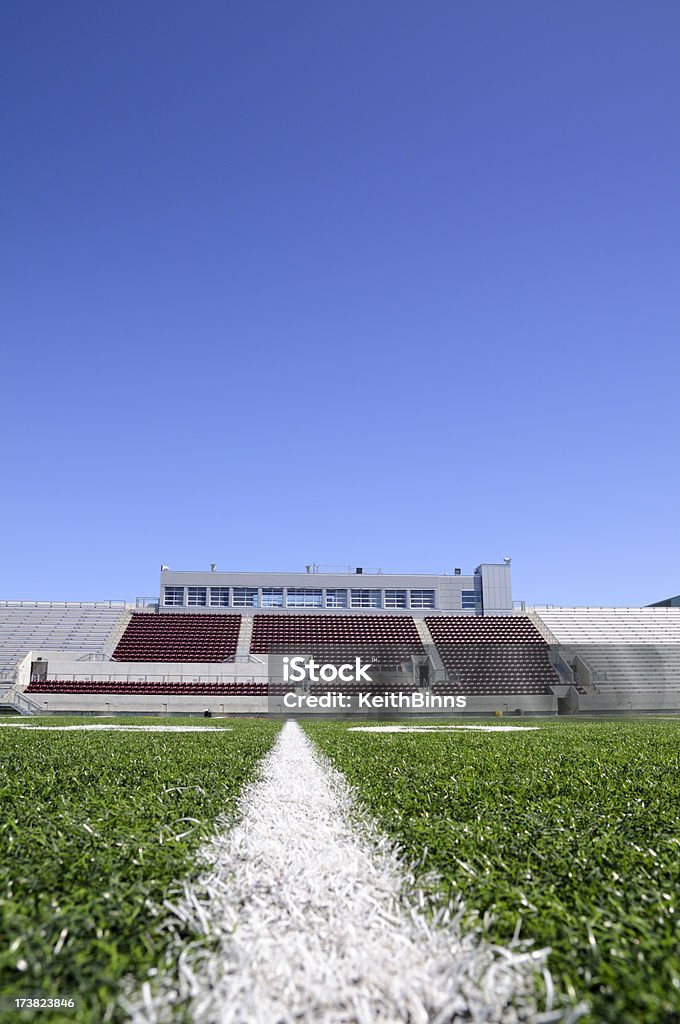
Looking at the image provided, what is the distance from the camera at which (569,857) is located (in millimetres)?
2031

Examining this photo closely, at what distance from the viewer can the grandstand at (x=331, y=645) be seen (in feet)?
87.2

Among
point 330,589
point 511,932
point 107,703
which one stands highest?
point 330,589

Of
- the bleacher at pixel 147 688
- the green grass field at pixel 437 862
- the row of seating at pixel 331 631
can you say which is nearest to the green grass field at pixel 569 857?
the green grass field at pixel 437 862

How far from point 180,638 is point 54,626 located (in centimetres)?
586

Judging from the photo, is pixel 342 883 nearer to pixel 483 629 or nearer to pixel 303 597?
pixel 483 629

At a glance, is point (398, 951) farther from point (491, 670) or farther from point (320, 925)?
point (491, 670)

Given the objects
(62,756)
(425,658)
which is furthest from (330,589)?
(62,756)

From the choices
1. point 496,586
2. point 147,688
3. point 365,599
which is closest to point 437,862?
point 147,688

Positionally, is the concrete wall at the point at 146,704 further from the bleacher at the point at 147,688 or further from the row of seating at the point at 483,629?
the row of seating at the point at 483,629

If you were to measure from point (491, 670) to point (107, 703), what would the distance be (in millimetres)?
15689

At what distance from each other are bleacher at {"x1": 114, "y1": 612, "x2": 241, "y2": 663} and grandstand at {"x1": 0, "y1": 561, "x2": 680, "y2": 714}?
9 cm

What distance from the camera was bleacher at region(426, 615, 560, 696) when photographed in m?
29.6

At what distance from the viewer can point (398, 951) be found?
4.31 ft

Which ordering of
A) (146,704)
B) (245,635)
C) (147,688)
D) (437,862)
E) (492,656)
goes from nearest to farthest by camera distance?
(437,862), (146,704), (147,688), (492,656), (245,635)
